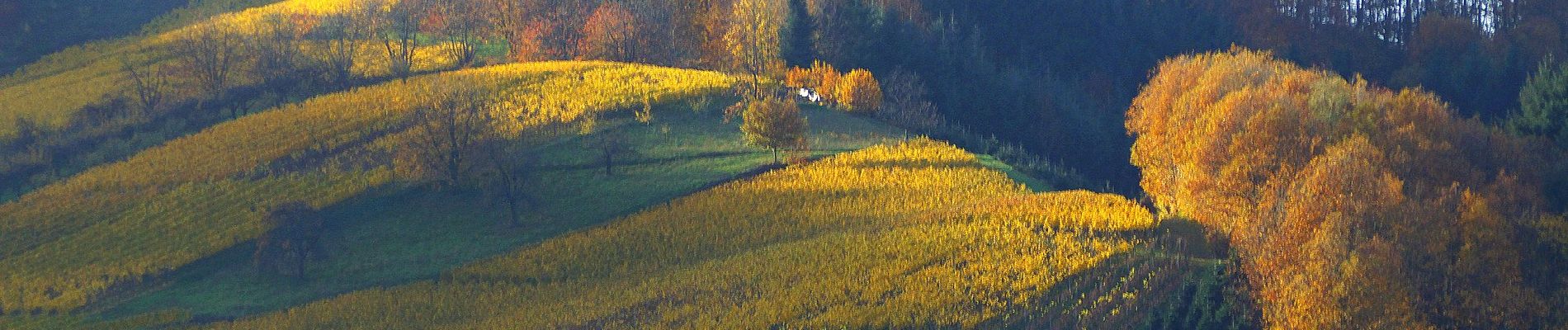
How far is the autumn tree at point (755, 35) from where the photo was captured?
299 ft

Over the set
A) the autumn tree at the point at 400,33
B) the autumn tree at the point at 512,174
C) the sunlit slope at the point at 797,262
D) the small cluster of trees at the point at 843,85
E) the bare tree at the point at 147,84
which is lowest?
the sunlit slope at the point at 797,262

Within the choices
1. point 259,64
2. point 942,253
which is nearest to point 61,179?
point 259,64

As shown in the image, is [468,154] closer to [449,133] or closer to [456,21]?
[449,133]

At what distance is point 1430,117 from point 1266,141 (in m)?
7.82

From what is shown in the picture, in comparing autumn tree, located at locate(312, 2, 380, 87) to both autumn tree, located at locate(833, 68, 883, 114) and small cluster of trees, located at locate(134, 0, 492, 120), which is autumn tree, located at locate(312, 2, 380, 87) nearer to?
small cluster of trees, located at locate(134, 0, 492, 120)

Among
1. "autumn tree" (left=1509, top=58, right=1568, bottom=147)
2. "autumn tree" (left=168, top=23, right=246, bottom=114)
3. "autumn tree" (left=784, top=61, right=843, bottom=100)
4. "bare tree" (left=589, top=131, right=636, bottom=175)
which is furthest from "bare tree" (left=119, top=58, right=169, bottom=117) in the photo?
"autumn tree" (left=1509, top=58, right=1568, bottom=147)

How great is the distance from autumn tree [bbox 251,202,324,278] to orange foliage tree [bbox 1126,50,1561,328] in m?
31.2

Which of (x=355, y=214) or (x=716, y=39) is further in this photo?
(x=716, y=39)

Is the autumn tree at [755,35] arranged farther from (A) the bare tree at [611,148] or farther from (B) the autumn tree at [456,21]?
(A) the bare tree at [611,148]

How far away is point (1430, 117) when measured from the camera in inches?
2322

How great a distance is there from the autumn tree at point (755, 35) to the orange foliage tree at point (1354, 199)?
28.8 meters

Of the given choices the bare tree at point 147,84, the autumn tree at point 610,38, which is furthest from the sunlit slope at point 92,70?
the autumn tree at point 610,38

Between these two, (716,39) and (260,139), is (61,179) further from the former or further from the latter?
(716,39)

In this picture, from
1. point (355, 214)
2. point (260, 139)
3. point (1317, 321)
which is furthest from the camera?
point (260, 139)
